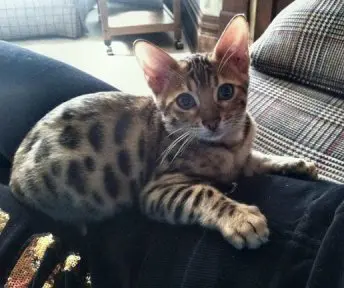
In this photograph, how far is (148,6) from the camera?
130 inches

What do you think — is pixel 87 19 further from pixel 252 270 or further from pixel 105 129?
pixel 252 270

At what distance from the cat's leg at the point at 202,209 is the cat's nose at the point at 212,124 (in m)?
0.12

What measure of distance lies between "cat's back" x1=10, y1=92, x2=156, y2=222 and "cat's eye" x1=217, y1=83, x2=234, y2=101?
0.18 m

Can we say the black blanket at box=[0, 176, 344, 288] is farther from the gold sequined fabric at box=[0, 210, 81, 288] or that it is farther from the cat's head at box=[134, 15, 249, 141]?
the cat's head at box=[134, 15, 249, 141]

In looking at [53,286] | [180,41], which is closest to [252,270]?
[53,286]

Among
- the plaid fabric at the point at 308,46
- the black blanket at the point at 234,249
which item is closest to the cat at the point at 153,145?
the black blanket at the point at 234,249

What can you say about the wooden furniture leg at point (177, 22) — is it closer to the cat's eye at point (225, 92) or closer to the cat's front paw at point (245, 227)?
the cat's eye at point (225, 92)

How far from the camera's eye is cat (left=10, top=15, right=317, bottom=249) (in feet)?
3.02

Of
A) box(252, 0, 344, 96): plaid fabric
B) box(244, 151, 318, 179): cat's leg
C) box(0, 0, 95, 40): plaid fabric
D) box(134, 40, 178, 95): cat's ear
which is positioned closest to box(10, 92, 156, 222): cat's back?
box(134, 40, 178, 95): cat's ear

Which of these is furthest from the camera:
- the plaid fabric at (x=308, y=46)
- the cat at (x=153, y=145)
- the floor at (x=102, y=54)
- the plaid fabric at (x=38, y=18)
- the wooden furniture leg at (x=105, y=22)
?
the plaid fabric at (x=38, y=18)

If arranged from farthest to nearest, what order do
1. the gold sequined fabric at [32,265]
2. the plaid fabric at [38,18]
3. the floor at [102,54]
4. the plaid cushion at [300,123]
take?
the plaid fabric at [38,18]
the floor at [102,54]
the plaid cushion at [300,123]
the gold sequined fabric at [32,265]

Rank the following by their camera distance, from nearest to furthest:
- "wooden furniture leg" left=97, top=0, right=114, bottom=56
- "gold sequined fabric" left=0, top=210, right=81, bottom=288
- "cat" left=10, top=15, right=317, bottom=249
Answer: "gold sequined fabric" left=0, top=210, right=81, bottom=288, "cat" left=10, top=15, right=317, bottom=249, "wooden furniture leg" left=97, top=0, right=114, bottom=56

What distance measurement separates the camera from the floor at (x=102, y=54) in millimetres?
2555

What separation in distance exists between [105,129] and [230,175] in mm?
292
